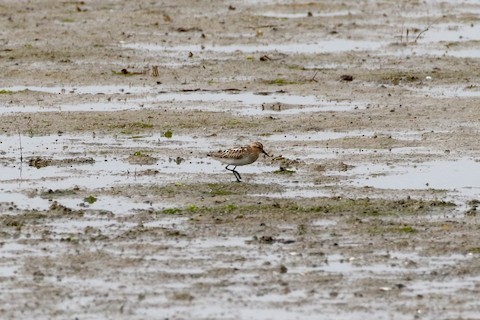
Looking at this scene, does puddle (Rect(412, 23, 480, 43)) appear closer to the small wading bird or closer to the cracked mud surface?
the cracked mud surface

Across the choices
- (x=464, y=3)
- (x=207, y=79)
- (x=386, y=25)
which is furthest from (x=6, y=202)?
(x=464, y=3)

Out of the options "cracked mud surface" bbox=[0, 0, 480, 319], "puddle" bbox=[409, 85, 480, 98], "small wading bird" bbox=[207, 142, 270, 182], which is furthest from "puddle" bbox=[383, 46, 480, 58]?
"small wading bird" bbox=[207, 142, 270, 182]

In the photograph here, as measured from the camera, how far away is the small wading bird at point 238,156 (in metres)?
17.1

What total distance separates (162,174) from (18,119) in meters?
4.04

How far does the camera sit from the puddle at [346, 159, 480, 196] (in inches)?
655

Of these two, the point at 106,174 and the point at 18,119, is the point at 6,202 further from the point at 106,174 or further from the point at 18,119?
the point at 18,119

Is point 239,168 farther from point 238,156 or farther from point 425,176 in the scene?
point 425,176

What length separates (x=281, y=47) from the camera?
26.5m

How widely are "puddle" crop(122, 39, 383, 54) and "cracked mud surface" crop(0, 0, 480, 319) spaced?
0.28ft

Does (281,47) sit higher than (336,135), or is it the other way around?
(281,47)

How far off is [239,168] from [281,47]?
8723 mm

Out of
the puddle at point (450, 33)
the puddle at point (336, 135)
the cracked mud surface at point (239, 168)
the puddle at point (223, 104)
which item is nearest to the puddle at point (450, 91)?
the cracked mud surface at point (239, 168)

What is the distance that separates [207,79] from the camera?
23.6 meters

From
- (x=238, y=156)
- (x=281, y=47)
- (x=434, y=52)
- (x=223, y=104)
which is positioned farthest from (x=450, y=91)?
(x=238, y=156)
